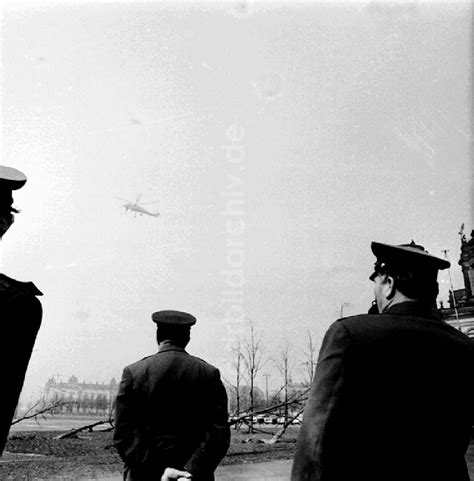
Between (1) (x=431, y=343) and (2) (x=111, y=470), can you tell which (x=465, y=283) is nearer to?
(2) (x=111, y=470)

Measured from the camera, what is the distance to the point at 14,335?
180 centimetres

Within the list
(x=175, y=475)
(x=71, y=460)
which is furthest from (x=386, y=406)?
(x=71, y=460)

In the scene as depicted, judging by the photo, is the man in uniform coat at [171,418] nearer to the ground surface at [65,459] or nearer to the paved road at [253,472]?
the paved road at [253,472]

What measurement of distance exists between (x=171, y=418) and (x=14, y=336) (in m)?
2.20

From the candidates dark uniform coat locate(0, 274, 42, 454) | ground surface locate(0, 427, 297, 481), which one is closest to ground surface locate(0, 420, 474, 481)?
ground surface locate(0, 427, 297, 481)

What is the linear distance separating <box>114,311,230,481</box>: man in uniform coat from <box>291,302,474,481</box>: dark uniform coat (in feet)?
6.45

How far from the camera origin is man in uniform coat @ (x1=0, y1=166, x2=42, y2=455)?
5.80 ft

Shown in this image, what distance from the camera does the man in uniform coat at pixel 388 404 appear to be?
1824mm

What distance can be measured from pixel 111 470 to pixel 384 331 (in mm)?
9430

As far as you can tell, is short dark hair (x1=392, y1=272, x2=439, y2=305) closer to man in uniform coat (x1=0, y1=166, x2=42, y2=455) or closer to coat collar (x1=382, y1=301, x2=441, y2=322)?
coat collar (x1=382, y1=301, x2=441, y2=322)

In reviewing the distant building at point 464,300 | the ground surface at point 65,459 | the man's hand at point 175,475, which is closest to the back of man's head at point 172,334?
the man's hand at point 175,475

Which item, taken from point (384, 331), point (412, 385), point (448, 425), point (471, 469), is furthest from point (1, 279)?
point (471, 469)

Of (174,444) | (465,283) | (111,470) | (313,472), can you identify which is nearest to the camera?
(313,472)

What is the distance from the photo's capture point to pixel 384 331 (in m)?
1.97
